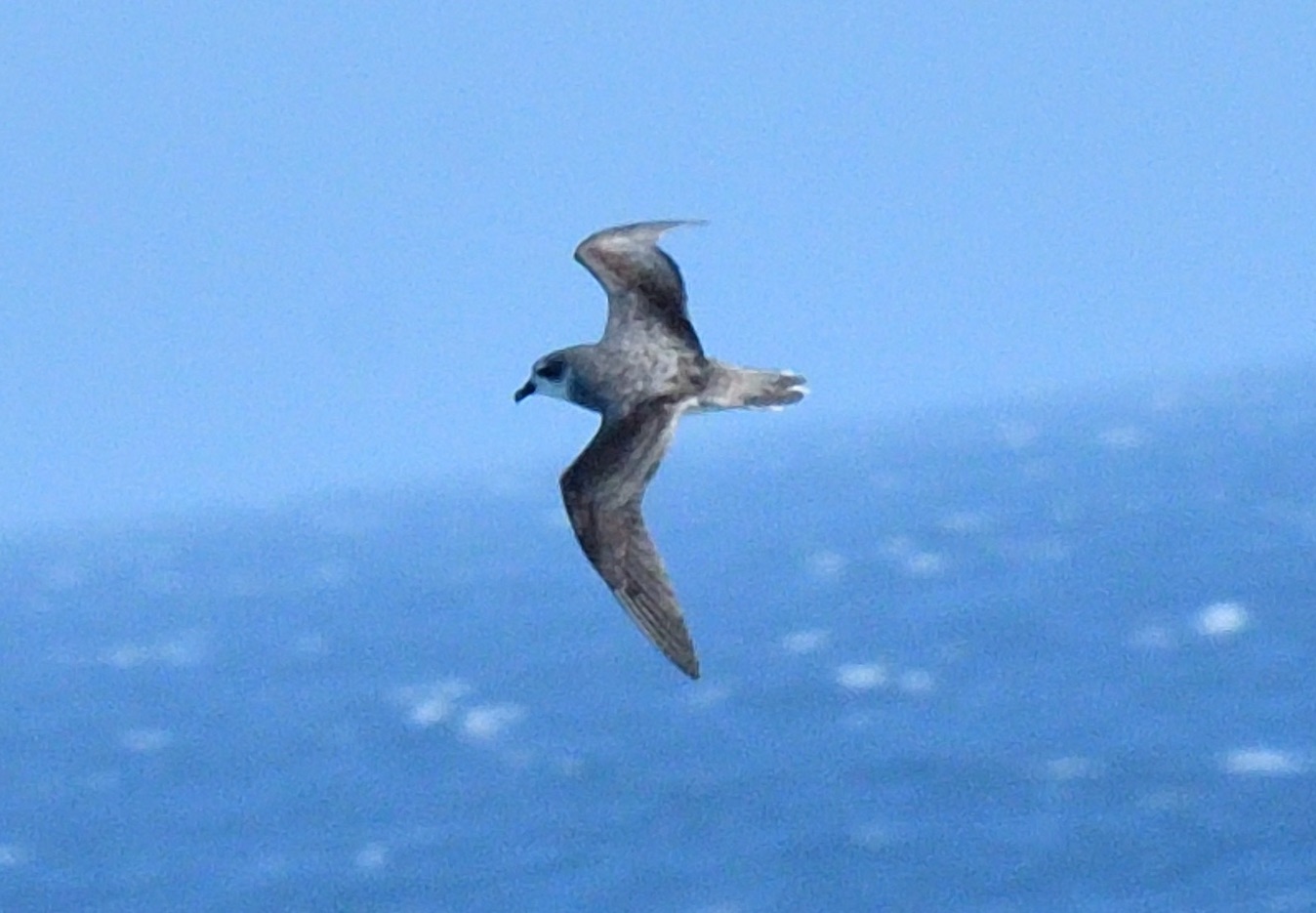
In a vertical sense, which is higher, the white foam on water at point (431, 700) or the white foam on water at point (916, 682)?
the white foam on water at point (431, 700)

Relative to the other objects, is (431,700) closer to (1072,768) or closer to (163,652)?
(163,652)

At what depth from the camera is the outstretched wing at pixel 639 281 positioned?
23297mm

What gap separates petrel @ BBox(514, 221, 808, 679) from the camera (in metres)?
21.2

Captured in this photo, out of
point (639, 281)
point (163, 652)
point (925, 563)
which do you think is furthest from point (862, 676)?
point (639, 281)

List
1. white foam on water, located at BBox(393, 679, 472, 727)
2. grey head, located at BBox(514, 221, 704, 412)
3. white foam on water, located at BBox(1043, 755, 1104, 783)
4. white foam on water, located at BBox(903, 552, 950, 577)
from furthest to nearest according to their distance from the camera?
white foam on water, located at BBox(903, 552, 950, 577) → white foam on water, located at BBox(393, 679, 472, 727) → white foam on water, located at BBox(1043, 755, 1104, 783) → grey head, located at BBox(514, 221, 704, 412)

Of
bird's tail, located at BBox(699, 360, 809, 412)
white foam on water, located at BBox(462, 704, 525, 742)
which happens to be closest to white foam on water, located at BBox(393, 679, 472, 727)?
white foam on water, located at BBox(462, 704, 525, 742)

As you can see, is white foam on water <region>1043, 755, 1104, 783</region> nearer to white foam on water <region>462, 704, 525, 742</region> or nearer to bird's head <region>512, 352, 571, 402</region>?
white foam on water <region>462, 704, 525, 742</region>

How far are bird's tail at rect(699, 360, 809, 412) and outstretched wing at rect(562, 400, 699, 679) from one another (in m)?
0.34

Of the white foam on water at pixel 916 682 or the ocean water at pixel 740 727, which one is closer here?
the ocean water at pixel 740 727

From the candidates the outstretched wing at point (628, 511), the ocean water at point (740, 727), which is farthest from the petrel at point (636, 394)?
the ocean water at point (740, 727)

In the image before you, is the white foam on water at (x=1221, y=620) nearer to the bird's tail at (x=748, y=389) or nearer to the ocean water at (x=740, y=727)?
the ocean water at (x=740, y=727)

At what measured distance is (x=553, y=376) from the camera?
22.5 metres

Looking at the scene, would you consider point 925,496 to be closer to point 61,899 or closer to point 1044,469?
point 1044,469

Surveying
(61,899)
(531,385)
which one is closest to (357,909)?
(61,899)
